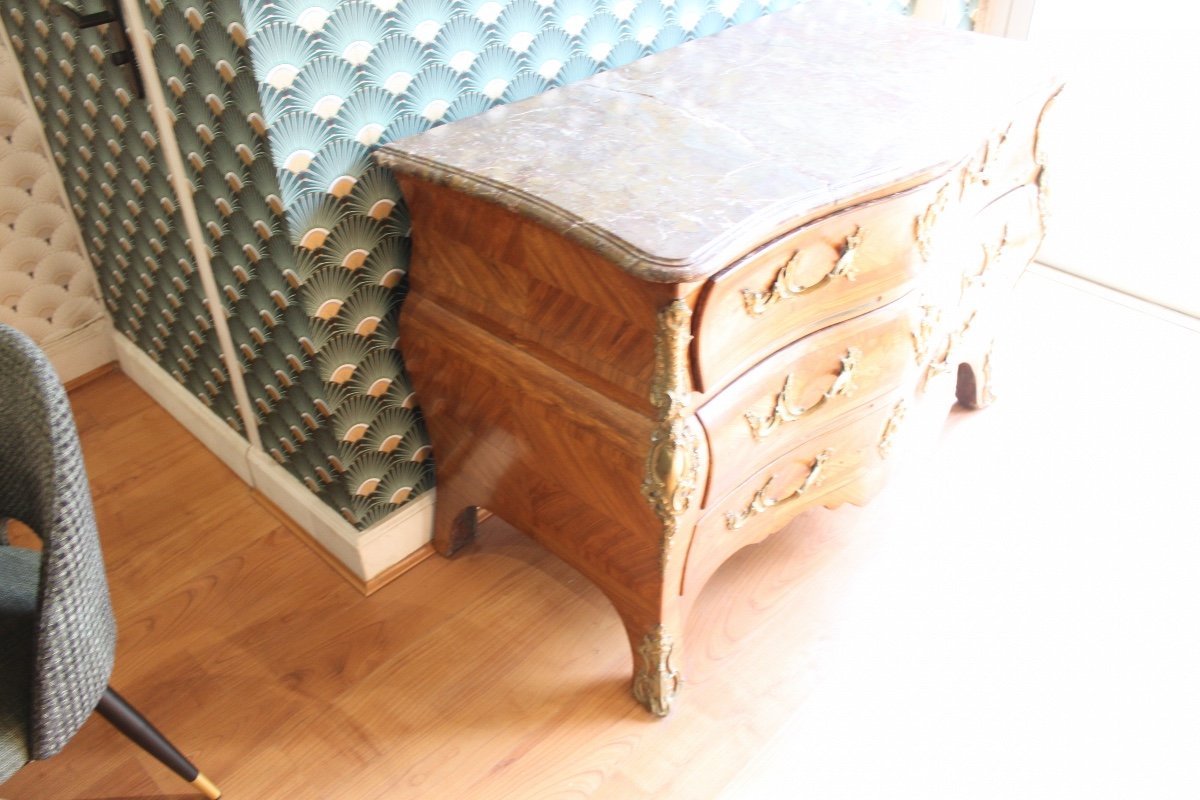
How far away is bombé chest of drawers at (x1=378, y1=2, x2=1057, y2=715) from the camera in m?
1.19

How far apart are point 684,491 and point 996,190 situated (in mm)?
914

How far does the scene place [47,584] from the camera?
0.97 m

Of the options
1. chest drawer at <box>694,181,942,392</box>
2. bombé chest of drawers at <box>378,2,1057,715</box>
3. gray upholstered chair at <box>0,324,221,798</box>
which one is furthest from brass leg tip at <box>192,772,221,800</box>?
chest drawer at <box>694,181,942,392</box>

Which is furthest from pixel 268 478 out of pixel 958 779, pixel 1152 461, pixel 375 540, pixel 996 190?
pixel 1152 461

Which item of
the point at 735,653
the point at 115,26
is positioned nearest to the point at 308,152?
the point at 115,26

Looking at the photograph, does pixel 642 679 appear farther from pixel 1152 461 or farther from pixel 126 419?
pixel 126 419

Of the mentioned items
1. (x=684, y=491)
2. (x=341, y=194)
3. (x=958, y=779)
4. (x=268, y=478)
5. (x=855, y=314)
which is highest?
(x=341, y=194)

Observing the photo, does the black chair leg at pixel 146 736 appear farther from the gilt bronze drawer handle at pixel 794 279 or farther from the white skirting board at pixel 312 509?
the gilt bronze drawer handle at pixel 794 279

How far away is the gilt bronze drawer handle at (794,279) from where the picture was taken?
1.25 meters

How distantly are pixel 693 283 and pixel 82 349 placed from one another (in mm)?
1747

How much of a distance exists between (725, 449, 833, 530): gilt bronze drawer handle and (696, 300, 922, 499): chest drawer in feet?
0.22

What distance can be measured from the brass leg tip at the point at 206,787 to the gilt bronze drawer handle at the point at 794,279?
102 centimetres

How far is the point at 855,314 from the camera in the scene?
1.44 m

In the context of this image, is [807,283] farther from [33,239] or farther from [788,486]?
[33,239]
